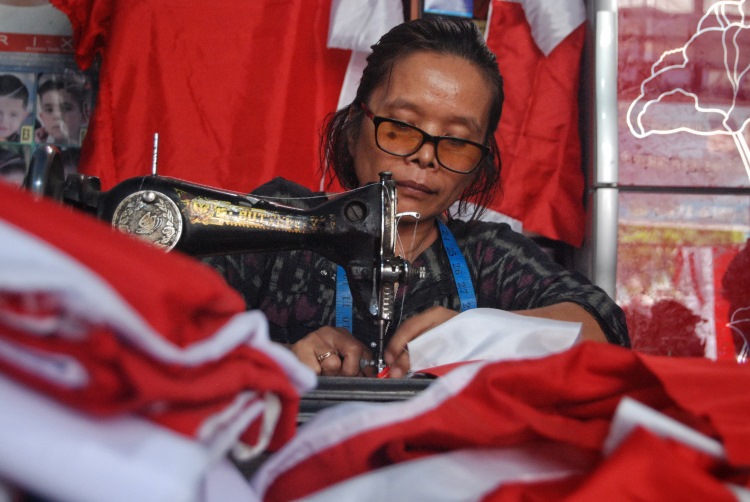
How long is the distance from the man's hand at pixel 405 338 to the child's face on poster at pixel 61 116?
140 centimetres

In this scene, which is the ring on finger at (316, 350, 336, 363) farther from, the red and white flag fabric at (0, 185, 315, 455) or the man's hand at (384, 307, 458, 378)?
the red and white flag fabric at (0, 185, 315, 455)

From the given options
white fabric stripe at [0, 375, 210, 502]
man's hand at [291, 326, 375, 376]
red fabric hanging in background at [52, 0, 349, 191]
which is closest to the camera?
white fabric stripe at [0, 375, 210, 502]

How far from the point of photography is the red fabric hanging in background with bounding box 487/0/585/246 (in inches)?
78.4

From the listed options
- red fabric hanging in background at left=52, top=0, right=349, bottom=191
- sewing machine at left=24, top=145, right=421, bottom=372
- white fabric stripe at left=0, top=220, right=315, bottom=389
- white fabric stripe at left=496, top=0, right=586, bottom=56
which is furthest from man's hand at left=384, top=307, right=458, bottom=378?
white fabric stripe at left=496, top=0, right=586, bottom=56

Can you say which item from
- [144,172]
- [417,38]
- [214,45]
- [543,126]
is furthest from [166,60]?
[543,126]

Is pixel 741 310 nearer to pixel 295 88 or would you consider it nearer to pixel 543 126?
pixel 543 126

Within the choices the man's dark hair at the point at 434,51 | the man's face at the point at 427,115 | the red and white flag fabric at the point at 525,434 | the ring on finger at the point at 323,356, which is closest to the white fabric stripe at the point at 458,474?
the red and white flag fabric at the point at 525,434

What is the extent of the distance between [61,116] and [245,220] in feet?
4.45

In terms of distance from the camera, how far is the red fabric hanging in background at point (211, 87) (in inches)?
75.2

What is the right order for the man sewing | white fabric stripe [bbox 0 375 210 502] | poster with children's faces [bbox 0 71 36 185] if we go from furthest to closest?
poster with children's faces [bbox 0 71 36 185] → the man sewing → white fabric stripe [bbox 0 375 210 502]

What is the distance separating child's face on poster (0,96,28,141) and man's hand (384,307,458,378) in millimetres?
1483

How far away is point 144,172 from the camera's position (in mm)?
1938

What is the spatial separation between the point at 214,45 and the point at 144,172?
0.37 meters

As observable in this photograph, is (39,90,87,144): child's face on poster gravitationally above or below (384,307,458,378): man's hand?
above
